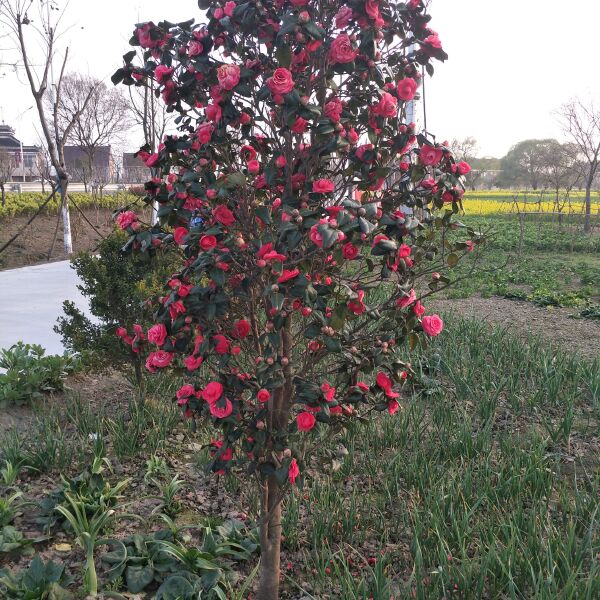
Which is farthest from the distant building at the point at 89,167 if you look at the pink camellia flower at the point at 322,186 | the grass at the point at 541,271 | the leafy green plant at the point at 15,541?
the pink camellia flower at the point at 322,186

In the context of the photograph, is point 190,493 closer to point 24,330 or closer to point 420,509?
point 420,509

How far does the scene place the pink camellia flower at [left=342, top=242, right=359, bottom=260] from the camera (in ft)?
4.83

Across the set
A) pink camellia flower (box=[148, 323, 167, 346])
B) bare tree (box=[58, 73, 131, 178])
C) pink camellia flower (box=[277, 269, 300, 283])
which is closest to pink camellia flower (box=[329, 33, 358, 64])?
pink camellia flower (box=[277, 269, 300, 283])

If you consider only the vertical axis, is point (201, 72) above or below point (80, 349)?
above

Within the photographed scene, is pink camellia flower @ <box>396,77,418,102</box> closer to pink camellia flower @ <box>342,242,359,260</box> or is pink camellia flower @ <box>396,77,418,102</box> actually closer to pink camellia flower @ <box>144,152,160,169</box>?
pink camellia flower @ <box>342,242,359,260</box>

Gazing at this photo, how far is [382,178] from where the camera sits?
1.73 metres

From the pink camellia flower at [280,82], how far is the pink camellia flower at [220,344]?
73 cm

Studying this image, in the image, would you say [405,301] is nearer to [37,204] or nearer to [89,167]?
[37,204]

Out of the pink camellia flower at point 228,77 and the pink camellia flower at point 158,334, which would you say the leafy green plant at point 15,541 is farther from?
the pink camellia flower at point 228,77

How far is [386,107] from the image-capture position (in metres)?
1.64

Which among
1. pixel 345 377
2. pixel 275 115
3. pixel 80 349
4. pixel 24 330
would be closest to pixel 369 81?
pixel 275 115

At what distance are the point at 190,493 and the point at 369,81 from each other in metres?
2.07

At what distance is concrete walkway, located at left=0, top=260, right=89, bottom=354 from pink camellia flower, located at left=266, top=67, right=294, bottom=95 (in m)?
3.92

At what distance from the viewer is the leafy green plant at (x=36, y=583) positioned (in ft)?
6.13
